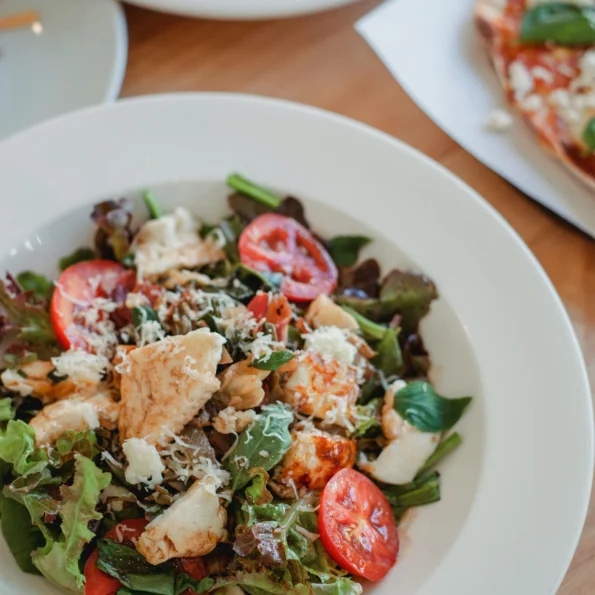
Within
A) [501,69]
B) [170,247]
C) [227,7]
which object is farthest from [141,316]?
[501,69]

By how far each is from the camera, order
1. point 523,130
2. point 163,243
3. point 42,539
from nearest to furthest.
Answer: point 42,539
point 163,243
point 523,130

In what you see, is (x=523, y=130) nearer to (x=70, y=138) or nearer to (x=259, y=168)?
(x=259, y=168)

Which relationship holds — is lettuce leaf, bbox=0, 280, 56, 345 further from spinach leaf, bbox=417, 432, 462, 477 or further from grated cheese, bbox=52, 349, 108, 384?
spinach leaf, bbox=417, 432, 462, 477

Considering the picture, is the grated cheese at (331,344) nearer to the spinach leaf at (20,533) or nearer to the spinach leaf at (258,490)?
the spinach leaf at (258,490)

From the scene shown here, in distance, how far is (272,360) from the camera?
5.70ft

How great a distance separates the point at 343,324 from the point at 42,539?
0.95 m

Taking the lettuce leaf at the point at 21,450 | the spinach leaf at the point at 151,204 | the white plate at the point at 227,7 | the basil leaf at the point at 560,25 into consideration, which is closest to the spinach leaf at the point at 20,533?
the lettuce leaf at the point at 21,450

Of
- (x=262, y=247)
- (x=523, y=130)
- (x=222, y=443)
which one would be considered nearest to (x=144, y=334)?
(x=222, y=443)

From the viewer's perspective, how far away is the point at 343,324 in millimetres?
1975

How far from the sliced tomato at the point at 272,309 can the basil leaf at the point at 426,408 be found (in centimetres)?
36

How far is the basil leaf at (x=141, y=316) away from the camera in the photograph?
188cm

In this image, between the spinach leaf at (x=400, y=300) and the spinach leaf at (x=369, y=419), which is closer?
the spinach leaf at (x=369, y=419)

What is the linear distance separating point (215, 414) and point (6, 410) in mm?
523

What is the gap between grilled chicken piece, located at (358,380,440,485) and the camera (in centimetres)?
181
